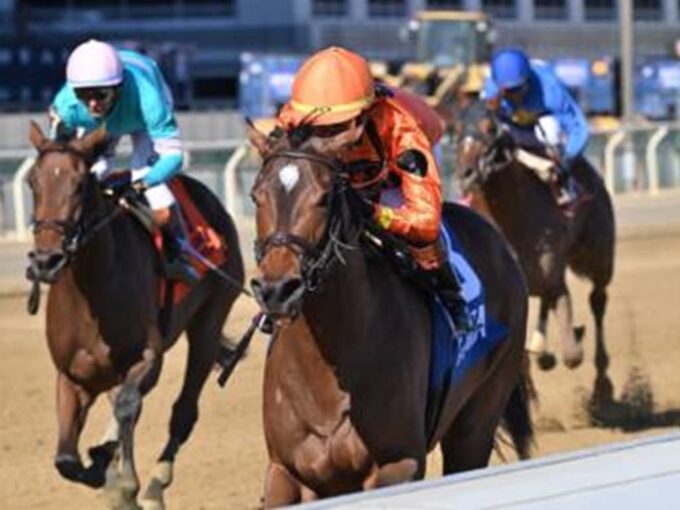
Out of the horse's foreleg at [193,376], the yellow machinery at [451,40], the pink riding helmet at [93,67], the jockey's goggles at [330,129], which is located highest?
the jockey's goggles at [330,129]

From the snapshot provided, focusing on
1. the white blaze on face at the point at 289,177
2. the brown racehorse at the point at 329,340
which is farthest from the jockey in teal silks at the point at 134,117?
the white blaze on face at the point at 289,177

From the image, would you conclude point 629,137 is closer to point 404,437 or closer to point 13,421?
point 13,421

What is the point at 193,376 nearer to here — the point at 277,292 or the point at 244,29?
the point at 277,292

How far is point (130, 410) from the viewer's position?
734 cm

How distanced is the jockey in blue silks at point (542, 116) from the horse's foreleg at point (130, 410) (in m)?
3.34

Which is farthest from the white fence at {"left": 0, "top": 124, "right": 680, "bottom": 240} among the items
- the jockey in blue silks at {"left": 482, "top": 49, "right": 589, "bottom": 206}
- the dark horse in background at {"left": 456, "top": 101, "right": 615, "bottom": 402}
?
the dark horse in background at {"left": 456, "top": 101, "right": 615, "bottom": 402}

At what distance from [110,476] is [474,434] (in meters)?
1.78

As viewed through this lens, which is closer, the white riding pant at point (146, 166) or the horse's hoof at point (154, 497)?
the horse's hoof at point (154, 497)

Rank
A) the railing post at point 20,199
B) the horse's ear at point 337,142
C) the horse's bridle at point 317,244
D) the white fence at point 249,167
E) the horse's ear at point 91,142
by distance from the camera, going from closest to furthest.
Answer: the horse's bridle at point 317,244, the horse's ear at point 337,142, the horse's ear at point 91,142, the railing post at point 20,199, the white fence at point 249,167

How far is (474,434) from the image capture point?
595cm

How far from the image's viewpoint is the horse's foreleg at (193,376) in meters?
8.01

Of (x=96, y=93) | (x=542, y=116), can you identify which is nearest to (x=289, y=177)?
(x=96, y=93)

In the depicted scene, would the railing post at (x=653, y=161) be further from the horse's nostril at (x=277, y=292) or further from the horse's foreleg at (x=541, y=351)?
the horse's nostril at (x=277, y=292)

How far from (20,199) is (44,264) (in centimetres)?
1199
